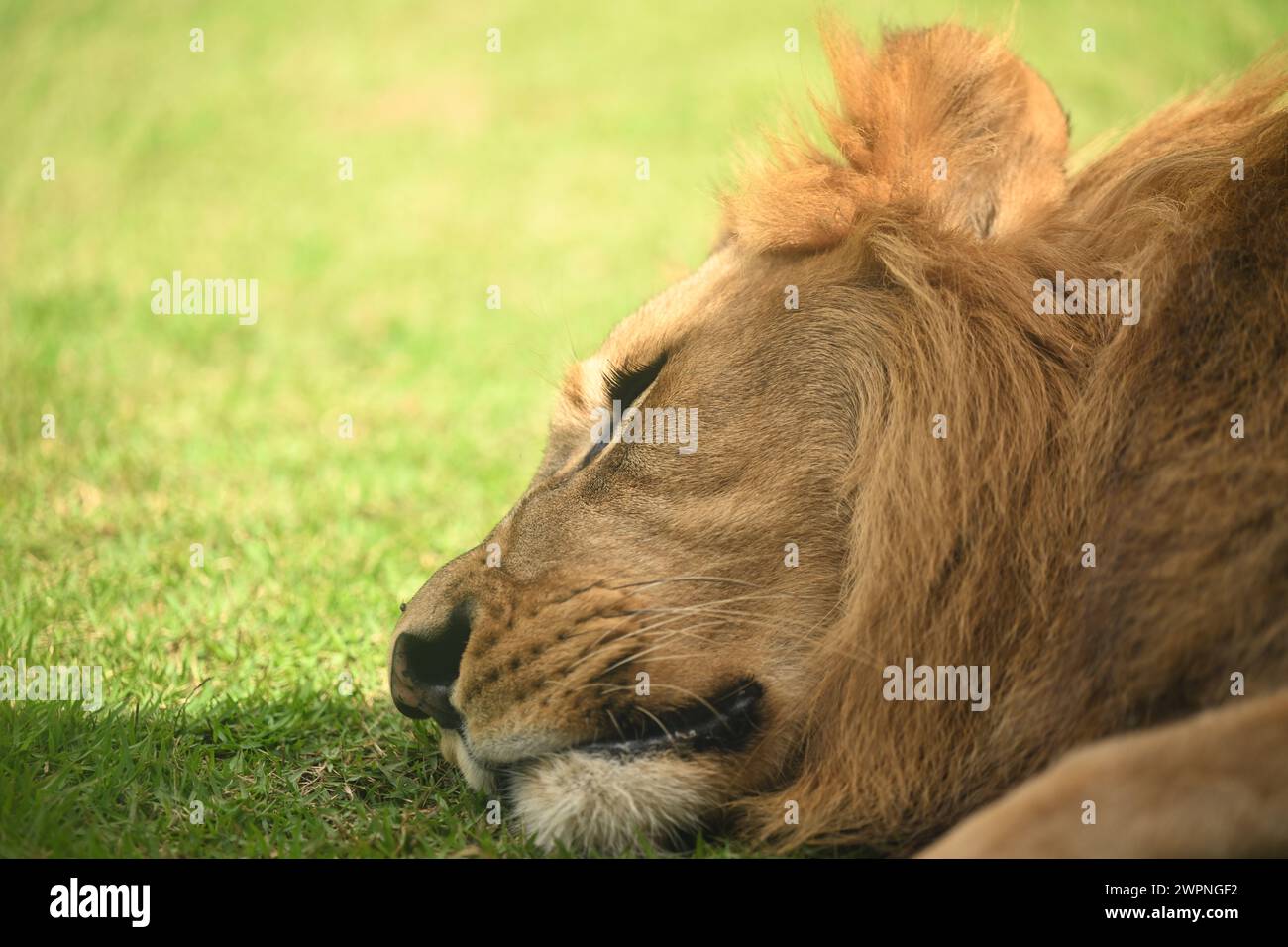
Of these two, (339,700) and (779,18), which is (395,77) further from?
(339,700)

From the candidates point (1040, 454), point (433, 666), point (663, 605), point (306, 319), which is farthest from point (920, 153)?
point (306, 319)

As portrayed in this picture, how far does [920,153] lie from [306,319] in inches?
206

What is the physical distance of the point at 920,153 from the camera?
2.68 m

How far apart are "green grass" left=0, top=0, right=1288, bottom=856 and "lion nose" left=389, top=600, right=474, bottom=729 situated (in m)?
0.25

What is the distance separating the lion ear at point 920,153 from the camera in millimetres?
2635

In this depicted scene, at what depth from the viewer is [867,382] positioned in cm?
244

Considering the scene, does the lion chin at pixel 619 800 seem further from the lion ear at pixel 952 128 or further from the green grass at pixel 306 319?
the lion ear at pixel 952 128

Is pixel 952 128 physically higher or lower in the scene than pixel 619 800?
higher

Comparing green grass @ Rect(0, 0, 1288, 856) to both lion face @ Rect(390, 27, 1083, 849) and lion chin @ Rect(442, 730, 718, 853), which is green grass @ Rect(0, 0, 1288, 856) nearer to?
lion chin @ Rect(442, 730, 718, 853)

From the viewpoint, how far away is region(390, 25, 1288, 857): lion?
2014mm

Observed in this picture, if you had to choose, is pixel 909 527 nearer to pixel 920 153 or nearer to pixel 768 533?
pixel 768 533
